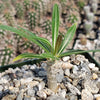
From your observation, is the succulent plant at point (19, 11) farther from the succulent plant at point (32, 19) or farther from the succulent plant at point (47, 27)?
the succulent plant at point (47, 27)

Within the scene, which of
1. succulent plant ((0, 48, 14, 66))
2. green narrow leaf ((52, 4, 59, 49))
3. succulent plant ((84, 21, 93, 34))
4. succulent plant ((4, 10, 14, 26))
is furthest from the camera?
succulent plant ((84, 21, 93, 34))

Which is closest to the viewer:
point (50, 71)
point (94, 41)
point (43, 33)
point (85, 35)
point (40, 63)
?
point (50, 71)

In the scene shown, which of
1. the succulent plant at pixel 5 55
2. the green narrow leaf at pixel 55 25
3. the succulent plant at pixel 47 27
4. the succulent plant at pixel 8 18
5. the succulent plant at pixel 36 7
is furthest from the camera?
the succulent plant at pixel 36 7

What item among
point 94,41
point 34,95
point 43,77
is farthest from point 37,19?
point 34,95

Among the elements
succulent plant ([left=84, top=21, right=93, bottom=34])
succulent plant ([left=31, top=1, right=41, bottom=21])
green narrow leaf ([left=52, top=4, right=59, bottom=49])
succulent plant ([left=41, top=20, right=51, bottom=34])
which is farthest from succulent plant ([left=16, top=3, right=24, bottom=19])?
green narrow leaf ([left=52, top=4, right=59, bottom=49])

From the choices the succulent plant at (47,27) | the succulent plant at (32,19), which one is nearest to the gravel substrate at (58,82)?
the succulent plant at (47,27)

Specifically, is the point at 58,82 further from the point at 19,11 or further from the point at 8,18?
the point at 19,11

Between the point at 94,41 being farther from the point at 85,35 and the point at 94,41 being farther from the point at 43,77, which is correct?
the point at 43,77

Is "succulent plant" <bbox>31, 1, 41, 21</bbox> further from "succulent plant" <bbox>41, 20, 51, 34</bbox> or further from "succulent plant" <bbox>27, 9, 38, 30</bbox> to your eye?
"succulent plant" <bbox>41, 20, 51, 34</bbox>
